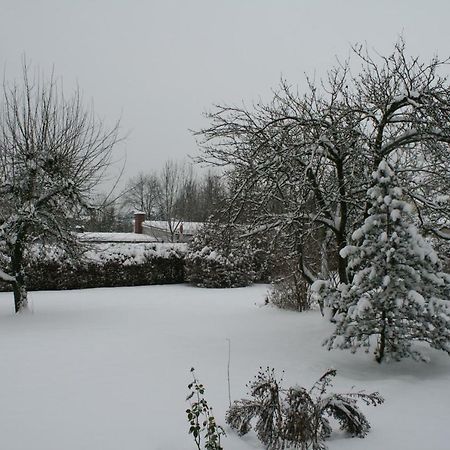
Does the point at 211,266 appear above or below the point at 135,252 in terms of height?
below

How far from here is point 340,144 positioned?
6023mm

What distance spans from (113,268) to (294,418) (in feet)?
42.9

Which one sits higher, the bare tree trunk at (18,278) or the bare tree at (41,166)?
the bare tree at (41,166)

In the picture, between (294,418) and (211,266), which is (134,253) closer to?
(211,266)

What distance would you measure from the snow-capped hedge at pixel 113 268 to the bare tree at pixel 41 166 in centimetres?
381

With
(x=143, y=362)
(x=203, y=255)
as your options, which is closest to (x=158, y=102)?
(x=203, y=255)

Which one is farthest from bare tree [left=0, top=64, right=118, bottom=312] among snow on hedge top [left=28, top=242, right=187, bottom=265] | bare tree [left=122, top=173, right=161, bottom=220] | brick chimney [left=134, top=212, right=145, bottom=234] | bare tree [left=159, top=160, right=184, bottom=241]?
bare tree [left=122, top=173, right=161, bottom=220]

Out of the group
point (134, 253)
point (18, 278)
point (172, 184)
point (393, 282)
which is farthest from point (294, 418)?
point (172, 184)

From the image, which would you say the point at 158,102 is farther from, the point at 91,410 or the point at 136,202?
the point at 136,202

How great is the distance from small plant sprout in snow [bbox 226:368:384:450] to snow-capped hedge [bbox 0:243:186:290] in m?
10.9

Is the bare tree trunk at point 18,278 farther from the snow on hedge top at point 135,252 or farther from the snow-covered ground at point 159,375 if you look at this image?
the snow on hedge top at point 135,252

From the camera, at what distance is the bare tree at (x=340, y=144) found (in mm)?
5785

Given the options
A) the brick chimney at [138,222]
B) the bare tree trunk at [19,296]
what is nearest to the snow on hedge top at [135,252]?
the bare tree trunk at [19,296]

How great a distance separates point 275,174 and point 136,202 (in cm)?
4407
